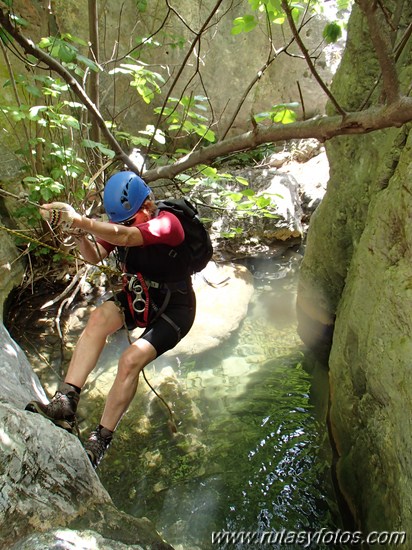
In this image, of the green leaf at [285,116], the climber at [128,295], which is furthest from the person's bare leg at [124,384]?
the green leaf at [285,116]

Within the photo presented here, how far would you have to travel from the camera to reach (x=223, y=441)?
4320mm

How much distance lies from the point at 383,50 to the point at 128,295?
238cm

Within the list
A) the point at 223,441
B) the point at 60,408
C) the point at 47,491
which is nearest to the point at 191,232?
the point at 60,408

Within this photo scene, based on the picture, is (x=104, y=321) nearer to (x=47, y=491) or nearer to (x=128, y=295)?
(x=128, y=295)

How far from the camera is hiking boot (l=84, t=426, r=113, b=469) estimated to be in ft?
8.95

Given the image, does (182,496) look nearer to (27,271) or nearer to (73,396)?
(73,396)

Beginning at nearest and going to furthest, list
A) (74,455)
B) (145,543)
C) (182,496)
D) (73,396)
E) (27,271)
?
(145,543)
(74,455)
(73,396)
(182,496)
(27,271)

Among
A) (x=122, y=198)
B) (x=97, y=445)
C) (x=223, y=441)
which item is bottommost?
(x=223, y=441)

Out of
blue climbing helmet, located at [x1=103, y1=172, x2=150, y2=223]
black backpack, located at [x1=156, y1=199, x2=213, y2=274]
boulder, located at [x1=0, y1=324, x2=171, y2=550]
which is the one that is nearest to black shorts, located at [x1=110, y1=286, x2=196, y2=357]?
black backpack, located at [x1=156, y1=199, x2=213, y2=274]

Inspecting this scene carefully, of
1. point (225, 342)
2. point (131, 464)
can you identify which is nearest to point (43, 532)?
point (131, 464)

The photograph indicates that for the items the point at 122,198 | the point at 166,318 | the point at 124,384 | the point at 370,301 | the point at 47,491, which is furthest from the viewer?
the point at 166,318

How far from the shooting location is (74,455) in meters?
2.34

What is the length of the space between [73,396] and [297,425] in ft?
8.73

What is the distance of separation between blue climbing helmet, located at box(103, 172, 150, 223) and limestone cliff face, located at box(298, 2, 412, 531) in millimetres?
1823
